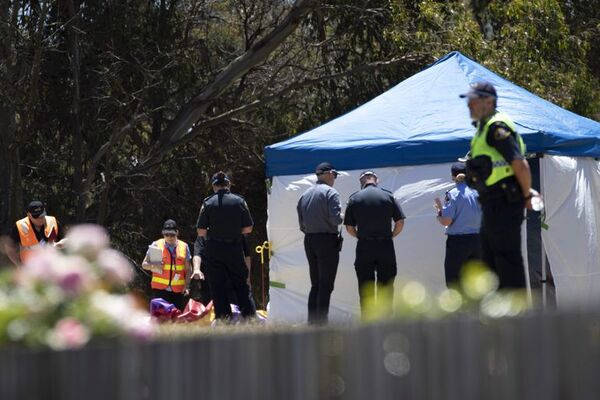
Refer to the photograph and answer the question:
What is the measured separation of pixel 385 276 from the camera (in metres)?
10.2

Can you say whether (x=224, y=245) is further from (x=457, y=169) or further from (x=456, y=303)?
(x=456, y=303)

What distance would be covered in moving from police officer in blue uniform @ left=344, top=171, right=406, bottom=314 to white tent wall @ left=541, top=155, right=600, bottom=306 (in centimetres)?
177

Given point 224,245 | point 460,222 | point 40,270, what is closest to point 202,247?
point 224,245

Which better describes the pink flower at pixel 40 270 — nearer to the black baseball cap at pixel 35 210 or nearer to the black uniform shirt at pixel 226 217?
the black uniform shirt at pixel 226 217

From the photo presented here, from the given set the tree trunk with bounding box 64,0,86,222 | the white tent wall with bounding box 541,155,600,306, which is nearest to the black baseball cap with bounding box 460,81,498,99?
the white tent wall with bounding box 541,155,600,306

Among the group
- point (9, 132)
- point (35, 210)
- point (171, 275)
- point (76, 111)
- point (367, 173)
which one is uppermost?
point (76, 111)

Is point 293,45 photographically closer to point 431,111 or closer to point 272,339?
point 431,111

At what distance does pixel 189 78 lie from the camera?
66.9 ft

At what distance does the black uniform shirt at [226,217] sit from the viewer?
1084cm

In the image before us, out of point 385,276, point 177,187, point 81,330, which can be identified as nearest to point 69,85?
point 177,187

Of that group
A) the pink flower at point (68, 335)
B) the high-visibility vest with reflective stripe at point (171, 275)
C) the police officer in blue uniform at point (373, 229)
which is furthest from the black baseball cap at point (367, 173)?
the pink flower at point (68, 335)

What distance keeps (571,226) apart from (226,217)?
3588mm

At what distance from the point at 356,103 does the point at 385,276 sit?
10.1 meters

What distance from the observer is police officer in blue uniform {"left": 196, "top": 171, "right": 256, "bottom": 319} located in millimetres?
10859
